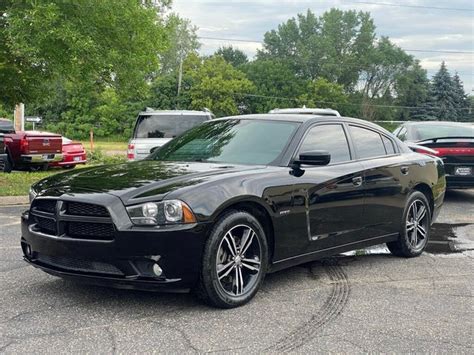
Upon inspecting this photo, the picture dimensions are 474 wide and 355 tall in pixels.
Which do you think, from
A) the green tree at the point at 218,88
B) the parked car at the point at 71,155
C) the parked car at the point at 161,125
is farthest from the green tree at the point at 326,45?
the parked car at the point at 161,125

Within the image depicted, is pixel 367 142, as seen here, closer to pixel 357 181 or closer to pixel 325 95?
pixel 357 181

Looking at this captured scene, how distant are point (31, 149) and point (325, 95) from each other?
202 ft

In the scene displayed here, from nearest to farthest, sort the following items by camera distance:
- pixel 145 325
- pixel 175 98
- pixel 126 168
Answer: pixel 145 325 < pixel 126 168 < pixel 175 98

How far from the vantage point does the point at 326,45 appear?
86.1 meters

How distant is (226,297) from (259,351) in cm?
81

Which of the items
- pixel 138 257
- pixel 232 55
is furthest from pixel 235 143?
pixel 232 55

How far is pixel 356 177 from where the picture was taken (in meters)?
5.66

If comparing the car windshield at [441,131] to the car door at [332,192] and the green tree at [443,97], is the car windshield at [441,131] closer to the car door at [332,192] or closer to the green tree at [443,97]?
the car door at [332,192]

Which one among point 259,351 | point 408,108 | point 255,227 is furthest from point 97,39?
point 408,108

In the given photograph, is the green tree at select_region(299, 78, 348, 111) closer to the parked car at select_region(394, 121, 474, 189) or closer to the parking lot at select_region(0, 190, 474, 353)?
the parked car at select_region(394, 121, 474, 189)

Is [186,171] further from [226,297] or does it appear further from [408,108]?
[408,108]

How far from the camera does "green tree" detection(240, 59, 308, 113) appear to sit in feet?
238

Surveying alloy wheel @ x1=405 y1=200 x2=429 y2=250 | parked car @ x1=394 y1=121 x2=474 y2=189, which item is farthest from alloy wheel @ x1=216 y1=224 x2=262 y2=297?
parked car @ x1=394 y1=121 x2=474 y2=189

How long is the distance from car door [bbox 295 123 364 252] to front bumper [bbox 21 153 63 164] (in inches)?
457
